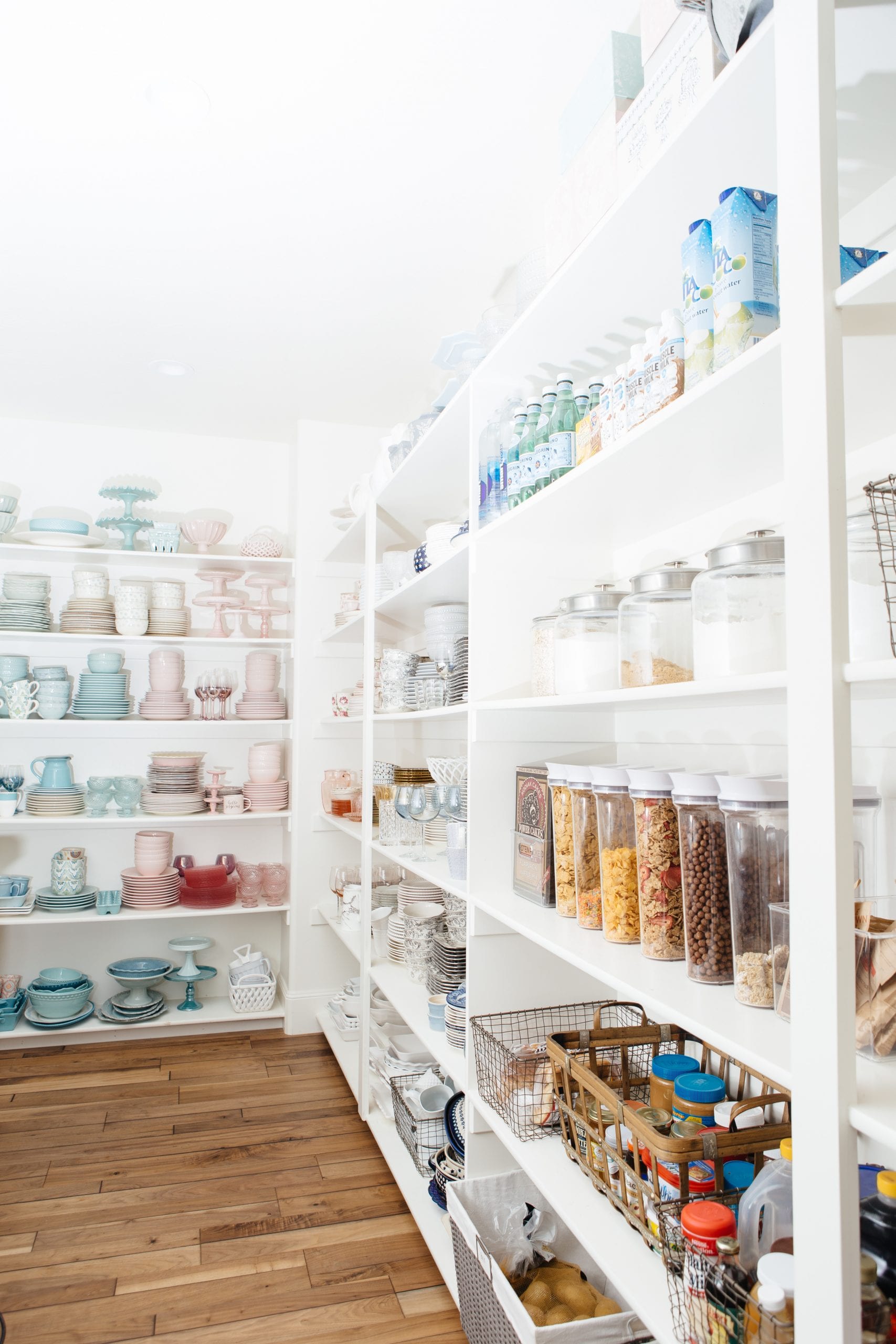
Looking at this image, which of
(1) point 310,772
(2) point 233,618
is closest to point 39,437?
(2) point 233,618

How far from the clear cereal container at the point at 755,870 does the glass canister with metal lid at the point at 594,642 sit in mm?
375

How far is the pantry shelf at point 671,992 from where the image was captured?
1.01 metres

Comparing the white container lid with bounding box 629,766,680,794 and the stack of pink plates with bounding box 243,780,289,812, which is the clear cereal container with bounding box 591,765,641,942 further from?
the stack of pink plates with bounding box 243,780,289,812

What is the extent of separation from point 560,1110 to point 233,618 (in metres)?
3.20

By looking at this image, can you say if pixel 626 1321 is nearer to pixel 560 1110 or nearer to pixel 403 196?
pixel 560 1110

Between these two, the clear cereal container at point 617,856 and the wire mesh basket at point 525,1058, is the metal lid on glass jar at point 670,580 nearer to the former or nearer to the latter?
the clear cereal container at point 617,856

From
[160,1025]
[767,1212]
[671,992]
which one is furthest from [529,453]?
[160,1025]

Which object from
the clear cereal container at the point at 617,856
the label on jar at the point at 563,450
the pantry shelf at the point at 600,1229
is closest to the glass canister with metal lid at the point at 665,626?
the clear cereal container at the point at 617,856

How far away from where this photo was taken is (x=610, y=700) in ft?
4.48

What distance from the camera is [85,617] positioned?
3.89m

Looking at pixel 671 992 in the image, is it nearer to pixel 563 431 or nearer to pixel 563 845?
pixel 563 845

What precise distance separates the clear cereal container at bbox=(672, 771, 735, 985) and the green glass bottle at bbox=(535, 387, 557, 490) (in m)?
0.66

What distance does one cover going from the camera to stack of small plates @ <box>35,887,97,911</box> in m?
3.79

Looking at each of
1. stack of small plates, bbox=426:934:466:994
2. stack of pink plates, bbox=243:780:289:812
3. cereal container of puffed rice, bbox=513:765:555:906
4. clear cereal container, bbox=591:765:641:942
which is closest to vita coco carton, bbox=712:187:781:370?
clear cereal container, bbox=591:765:641:942
